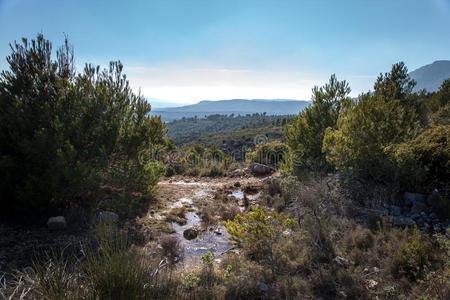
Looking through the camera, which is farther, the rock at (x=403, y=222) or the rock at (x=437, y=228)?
the rock at (x=403, y=222)

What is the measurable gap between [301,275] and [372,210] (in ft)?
7.77

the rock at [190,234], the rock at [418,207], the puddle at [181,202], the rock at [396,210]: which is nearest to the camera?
the rock at [418,207]

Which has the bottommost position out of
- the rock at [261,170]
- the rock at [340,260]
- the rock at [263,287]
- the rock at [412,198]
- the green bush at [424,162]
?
the rock at [261,170]

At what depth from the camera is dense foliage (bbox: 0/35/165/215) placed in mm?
4477

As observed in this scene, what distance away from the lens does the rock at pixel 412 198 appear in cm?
465

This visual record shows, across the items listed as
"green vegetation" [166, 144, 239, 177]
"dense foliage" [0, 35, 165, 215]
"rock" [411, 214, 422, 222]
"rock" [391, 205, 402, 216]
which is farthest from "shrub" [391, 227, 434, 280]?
"green vegetation" [166, 144, 239, 177]

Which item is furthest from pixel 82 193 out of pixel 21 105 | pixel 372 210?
pixel 372 210

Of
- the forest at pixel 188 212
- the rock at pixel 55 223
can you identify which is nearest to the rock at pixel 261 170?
the forest at pixel 188 212

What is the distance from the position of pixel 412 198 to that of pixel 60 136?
7.11 metres

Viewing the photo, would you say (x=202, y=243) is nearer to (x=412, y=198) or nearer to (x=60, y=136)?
(x=60, y=136)

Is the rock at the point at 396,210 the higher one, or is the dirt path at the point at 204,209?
the rock at the point at 396,210

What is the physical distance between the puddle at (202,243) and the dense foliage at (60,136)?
1669 millimetres

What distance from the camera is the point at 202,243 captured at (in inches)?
198

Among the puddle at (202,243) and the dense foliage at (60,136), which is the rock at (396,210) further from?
the dense foliage at (60,136)
